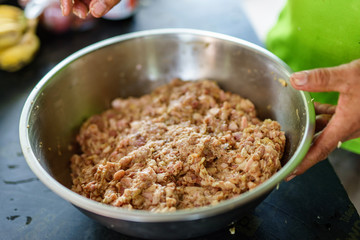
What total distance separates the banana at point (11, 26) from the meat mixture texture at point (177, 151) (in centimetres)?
101

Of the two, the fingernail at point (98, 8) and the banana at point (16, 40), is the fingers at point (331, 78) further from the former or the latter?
the banana at point (16, 40)

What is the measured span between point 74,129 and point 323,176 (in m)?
1.37

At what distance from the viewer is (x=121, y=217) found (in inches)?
41.8

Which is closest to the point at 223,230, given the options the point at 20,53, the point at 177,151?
the point at 177,151

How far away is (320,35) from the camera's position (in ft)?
6.03

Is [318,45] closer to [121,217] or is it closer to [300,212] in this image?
[300,212]

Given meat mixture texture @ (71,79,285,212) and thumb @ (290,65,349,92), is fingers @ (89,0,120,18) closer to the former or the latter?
meat mixture texture @ (71,79,285,212)

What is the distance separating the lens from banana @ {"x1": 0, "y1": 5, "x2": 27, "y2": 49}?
7.78 feet

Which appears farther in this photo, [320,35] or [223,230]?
[320,35]

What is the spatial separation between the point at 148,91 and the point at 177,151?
743 mm

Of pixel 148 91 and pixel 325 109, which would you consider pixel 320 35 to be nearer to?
pixel 325 109

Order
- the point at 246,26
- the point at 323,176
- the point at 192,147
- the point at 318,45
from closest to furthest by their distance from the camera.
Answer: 1. the point at 192,147
2. the point at 323,176
3. the point at 318,45
4. the point at 246,26

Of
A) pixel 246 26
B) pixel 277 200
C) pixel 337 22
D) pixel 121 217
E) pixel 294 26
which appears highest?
pixel 337 22

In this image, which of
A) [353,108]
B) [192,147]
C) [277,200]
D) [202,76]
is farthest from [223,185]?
[202,76]
